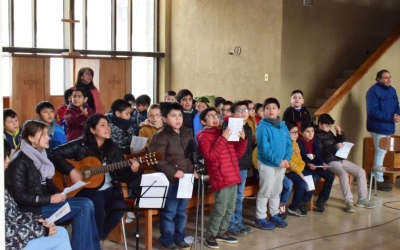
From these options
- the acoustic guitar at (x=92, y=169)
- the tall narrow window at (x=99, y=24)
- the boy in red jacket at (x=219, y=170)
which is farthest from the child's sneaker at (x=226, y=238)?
the tall narrow window at (x=99, y=24)

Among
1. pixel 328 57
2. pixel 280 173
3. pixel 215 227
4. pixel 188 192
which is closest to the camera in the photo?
pixel 188 192

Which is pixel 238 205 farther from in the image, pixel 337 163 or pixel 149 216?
pixel 337 163

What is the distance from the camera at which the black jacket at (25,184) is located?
13.7 ft

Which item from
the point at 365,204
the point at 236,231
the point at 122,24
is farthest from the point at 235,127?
the point at 122,24

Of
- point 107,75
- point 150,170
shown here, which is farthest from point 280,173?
point 107,75

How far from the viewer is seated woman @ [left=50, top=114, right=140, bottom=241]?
4.89m

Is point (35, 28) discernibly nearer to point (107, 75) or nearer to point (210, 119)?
point (107, 75)

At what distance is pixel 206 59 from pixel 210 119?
545cm

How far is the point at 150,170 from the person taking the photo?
5715 millimetres

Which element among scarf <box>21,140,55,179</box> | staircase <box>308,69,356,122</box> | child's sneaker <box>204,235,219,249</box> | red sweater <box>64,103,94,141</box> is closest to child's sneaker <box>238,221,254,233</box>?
child's sneaker <box>204,235,219,249</box>

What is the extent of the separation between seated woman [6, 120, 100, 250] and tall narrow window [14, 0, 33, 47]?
5858 mm

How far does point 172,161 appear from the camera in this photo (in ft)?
17.5

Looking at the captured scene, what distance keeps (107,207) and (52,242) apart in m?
1.02

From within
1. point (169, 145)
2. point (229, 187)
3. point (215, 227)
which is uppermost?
point (169, 145)
